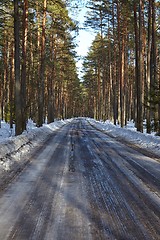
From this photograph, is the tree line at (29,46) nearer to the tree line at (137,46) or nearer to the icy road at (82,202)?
the tree line at (137,46)

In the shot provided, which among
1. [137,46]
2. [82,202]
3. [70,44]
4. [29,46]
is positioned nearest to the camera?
[82,202]

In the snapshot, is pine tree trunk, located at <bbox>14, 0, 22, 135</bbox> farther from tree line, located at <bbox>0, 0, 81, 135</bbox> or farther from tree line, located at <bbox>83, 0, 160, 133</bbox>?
tree line, located at <bbox>83, 0, 160, 133</bbox>

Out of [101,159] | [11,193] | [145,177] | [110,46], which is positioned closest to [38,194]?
[11,193]


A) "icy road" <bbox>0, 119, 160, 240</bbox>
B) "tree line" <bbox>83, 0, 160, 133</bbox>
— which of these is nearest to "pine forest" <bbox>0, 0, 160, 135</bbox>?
"tree line" <bbox>83, 0, 160, 133</bbox>

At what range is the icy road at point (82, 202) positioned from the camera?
11.4ft

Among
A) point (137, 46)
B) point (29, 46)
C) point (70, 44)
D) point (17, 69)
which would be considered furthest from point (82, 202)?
point (70, 44)

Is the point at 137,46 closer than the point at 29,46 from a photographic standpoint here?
Yes

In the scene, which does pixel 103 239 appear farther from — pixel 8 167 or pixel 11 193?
pixel 8 167

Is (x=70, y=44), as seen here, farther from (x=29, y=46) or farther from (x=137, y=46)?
(x=137, y=46)

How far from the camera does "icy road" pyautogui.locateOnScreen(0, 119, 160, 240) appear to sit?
3484 mm

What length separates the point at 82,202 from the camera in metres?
4.61

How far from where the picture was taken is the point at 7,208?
4328 millimetres

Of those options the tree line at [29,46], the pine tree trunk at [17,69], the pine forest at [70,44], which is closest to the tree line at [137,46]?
the pine forest at [70,44]

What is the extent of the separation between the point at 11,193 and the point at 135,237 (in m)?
2.63
